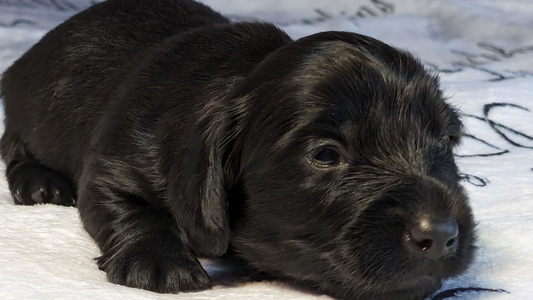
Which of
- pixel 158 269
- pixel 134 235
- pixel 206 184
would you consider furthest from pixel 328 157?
pixel 134 235

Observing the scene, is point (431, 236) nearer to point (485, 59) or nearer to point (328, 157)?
point (328, 157)

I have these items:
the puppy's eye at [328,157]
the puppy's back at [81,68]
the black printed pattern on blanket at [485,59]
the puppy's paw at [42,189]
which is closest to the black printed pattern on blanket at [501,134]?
the black printed pattern on blanket at [485,59]

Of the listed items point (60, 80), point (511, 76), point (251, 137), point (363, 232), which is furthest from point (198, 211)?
point (511, 76)

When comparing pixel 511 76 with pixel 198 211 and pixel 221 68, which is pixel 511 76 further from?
pixel 198 211

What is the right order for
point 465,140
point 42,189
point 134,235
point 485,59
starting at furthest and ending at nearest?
point 485,59 < point 465,140 < point 42,189 < point 134,235

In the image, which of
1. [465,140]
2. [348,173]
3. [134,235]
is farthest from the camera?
[465,140]

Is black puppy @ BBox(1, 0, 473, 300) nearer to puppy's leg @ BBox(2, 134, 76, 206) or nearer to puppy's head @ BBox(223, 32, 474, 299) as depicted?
puppy's head @ BBox(223, 32, 474, 299)
